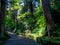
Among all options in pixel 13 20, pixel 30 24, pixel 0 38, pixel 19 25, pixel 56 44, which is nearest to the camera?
pixel 56 44

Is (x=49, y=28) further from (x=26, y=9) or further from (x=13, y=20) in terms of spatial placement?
(x=13, y=20)

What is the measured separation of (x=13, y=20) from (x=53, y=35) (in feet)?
85.5

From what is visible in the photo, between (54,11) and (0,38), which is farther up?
(54,11)

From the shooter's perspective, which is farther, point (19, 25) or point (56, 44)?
point (19, 25)

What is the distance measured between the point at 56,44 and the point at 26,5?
21.1 m

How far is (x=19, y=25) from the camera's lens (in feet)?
107

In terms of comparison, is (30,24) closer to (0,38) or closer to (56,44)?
(0,38)

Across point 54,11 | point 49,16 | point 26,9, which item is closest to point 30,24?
point 26,9

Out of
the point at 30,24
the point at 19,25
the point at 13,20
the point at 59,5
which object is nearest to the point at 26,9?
the point at 19,25

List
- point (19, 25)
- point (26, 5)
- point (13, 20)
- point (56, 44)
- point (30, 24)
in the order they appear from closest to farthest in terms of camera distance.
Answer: point (56, 44) < point (30, 24) < point (26, 5) < point (19, 25) < point (13, 20)

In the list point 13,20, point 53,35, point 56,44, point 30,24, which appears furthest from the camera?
point 13,20

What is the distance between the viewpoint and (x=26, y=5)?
3030cm

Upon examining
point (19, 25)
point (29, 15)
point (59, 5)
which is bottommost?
point (19, 25)

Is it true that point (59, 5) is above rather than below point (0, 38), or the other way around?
above
